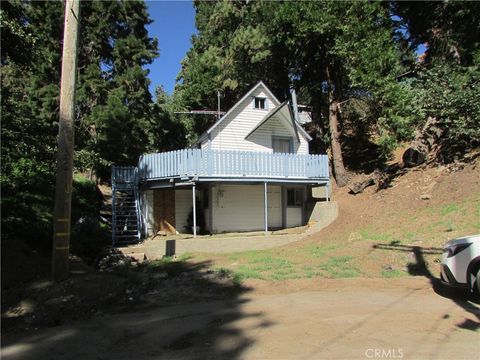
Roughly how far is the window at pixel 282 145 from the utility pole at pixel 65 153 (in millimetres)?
14642

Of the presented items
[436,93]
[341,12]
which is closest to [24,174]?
[341,12]

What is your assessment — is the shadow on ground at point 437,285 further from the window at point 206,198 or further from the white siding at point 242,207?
the window at point 206,198

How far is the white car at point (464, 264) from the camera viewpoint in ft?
26.8

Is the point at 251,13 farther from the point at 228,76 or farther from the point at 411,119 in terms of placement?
the point at 411,119

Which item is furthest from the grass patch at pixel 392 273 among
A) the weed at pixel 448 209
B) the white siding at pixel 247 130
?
the white siding at pixel 247 130

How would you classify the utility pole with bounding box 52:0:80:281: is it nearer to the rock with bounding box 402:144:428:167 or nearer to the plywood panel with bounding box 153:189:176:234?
the plywood panel with bounding box 153:189:176:234

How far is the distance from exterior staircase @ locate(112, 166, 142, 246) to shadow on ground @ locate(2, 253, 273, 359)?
738 cm

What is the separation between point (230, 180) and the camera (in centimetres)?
1858

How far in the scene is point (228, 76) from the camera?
29469mm

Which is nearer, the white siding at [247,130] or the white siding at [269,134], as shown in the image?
the white siding at [247,130]

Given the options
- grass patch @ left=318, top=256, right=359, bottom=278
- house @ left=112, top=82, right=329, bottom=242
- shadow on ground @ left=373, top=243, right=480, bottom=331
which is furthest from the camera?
house @ left=112, top=82, right=329, bottom=242

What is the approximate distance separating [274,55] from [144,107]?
8.35m

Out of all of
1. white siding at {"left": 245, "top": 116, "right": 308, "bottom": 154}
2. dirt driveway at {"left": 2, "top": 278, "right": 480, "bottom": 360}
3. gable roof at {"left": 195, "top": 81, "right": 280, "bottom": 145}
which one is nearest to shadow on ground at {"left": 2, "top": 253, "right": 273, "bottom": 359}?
dirt driveway at {"left": 2, "top": 278, "right": 480, "bottom": 360}

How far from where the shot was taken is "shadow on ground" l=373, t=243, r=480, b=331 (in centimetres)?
780
